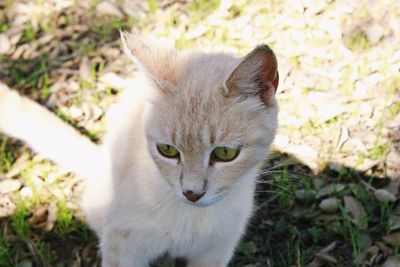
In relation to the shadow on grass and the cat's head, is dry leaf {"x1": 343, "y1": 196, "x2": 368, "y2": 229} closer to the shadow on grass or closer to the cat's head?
the shadow on grass

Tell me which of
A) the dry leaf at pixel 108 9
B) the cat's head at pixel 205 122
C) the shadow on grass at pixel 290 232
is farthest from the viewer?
the dry leaf at pixel 108 9

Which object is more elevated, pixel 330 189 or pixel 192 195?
pixel 192 195

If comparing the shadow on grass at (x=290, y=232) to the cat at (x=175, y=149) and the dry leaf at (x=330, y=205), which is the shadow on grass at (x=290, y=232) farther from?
the cat at (x=175, y=149)

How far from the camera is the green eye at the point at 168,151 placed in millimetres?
2230

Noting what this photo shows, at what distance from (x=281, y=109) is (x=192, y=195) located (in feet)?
5.29

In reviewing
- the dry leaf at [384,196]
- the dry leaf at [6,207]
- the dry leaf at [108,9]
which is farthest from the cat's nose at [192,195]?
the dry leaf at [108,9]

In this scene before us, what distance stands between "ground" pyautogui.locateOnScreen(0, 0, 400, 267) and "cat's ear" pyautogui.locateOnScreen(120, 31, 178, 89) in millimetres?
838

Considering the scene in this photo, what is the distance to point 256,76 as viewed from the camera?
210 centimetres

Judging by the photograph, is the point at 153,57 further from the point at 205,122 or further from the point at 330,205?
the point at 330,205

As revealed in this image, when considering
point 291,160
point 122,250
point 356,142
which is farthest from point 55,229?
point 356,142

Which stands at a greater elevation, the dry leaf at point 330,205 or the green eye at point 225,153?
the green eye at point 225,153

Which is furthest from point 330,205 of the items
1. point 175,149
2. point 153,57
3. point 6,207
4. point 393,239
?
point 6,207

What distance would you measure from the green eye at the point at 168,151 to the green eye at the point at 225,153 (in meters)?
0.17

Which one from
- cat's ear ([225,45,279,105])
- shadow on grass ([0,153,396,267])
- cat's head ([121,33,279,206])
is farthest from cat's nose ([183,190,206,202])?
shadow on grass ([0,153,396,267])
